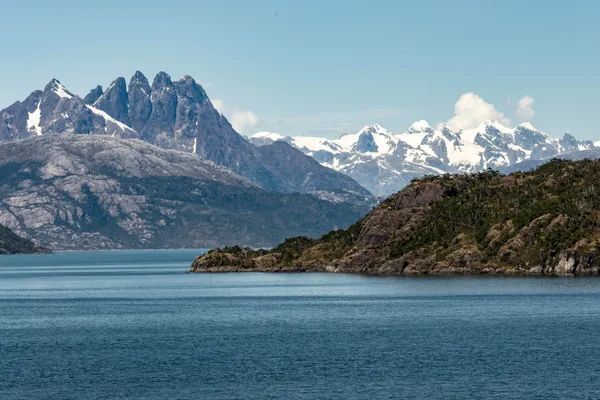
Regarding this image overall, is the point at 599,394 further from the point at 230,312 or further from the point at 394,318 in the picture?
the point at 230,312

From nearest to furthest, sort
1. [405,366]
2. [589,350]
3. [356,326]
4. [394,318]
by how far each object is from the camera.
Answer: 1. [405,366]
2. [589,350]
3. [356,326]
4. [394,318]

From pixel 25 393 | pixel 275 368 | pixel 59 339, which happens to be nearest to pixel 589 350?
pixel 275 368

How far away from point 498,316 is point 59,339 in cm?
7412

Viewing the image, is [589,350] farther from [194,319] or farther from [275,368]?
[194,319]

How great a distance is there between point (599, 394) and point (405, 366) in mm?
27047

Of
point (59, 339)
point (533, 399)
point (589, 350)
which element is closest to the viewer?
point (533, 399)

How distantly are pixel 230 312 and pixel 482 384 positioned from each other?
99412mm

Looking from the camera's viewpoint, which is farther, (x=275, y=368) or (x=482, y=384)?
(x=275, y=368)

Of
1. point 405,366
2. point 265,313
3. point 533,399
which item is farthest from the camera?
point 265,313

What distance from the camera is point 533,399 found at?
9669 cm

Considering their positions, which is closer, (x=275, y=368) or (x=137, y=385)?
(x=137, y=385)

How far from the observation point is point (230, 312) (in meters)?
A: 199

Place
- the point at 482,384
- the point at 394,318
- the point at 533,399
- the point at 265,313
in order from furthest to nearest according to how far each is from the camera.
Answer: the point at 265,313
the point at 394,318
the point at 482,384
the point at 533,399

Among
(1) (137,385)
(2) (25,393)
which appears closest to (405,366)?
(1) (137,385)
